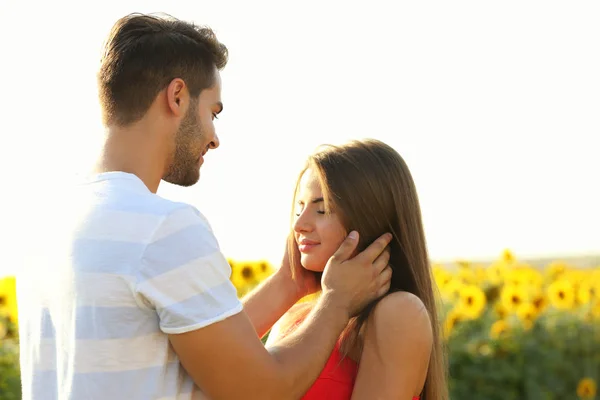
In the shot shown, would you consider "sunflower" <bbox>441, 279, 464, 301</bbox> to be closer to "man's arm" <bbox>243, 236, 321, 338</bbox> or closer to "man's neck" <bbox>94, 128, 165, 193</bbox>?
"man's arm" <bbox>243, 236, 321, 338</bbox>

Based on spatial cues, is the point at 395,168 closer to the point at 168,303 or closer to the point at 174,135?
the point at 174,135

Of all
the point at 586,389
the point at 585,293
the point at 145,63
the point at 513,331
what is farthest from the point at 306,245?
the point at 585,293

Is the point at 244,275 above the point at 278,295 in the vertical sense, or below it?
below

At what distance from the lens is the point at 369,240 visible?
2.83 m

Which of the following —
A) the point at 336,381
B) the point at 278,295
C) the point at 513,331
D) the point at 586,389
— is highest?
the point at 278,295

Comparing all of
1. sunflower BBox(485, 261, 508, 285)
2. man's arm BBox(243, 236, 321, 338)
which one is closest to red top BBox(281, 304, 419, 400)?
man's arm BBox(243, 236, 321, 338)

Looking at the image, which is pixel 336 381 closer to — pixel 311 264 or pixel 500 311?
pixel 311 264

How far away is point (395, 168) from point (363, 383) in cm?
67

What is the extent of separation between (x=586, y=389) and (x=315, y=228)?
3599mm

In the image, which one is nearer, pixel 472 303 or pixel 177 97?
pixel 177 97

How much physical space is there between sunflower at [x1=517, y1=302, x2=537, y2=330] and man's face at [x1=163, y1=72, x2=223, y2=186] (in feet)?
11.5

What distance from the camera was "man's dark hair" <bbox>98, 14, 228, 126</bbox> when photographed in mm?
2494

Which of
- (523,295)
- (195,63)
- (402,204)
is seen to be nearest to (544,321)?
(523,295)

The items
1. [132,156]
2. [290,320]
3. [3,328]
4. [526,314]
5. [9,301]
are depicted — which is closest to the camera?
[132,156]
